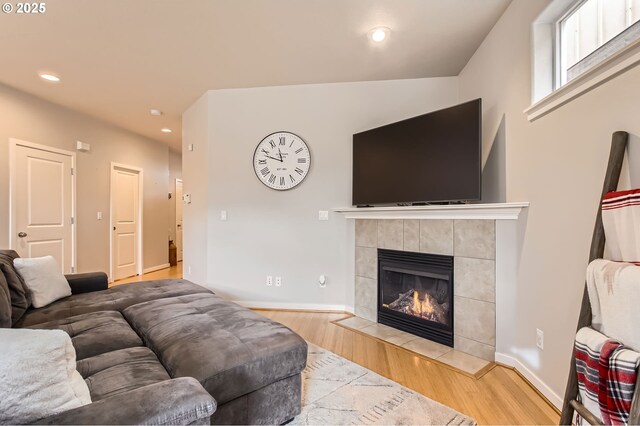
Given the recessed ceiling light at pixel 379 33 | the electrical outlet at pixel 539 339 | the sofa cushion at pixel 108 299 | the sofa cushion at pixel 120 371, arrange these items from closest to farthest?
the sofa cushion at pixel 120 371 < the electrical outlet at pixel 539 339 < the sofa cushion at pixel 108 299 < the recessed ceiling light at pixel 379 33

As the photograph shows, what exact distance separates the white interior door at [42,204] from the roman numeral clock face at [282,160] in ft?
9.25

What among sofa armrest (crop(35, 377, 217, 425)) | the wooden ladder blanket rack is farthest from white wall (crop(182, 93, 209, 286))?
the wooden ladder blanket rack

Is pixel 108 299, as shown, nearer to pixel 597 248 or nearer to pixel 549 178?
pixel 597 248

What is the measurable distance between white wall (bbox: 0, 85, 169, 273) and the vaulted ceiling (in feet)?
1.06

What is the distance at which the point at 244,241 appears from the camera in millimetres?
3508

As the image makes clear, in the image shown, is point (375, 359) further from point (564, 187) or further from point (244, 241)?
point (244, 241)

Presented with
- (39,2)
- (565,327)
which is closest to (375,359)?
(565,327)

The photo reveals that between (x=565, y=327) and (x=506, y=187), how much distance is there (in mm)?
1008

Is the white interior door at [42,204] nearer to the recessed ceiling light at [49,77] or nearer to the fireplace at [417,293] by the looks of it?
the recessed ceiling light at [49,77]

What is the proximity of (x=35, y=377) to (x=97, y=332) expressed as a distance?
1.05 meters

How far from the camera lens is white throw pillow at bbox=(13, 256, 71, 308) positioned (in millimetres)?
2059

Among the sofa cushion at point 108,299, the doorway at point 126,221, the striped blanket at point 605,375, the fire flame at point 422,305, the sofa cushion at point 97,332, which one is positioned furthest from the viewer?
the doorway at point 126,221

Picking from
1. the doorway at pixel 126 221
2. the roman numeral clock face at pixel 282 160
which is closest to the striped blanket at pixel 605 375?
the roman numeral clock face at pixel 282 160

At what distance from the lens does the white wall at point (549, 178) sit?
1.37 meters
